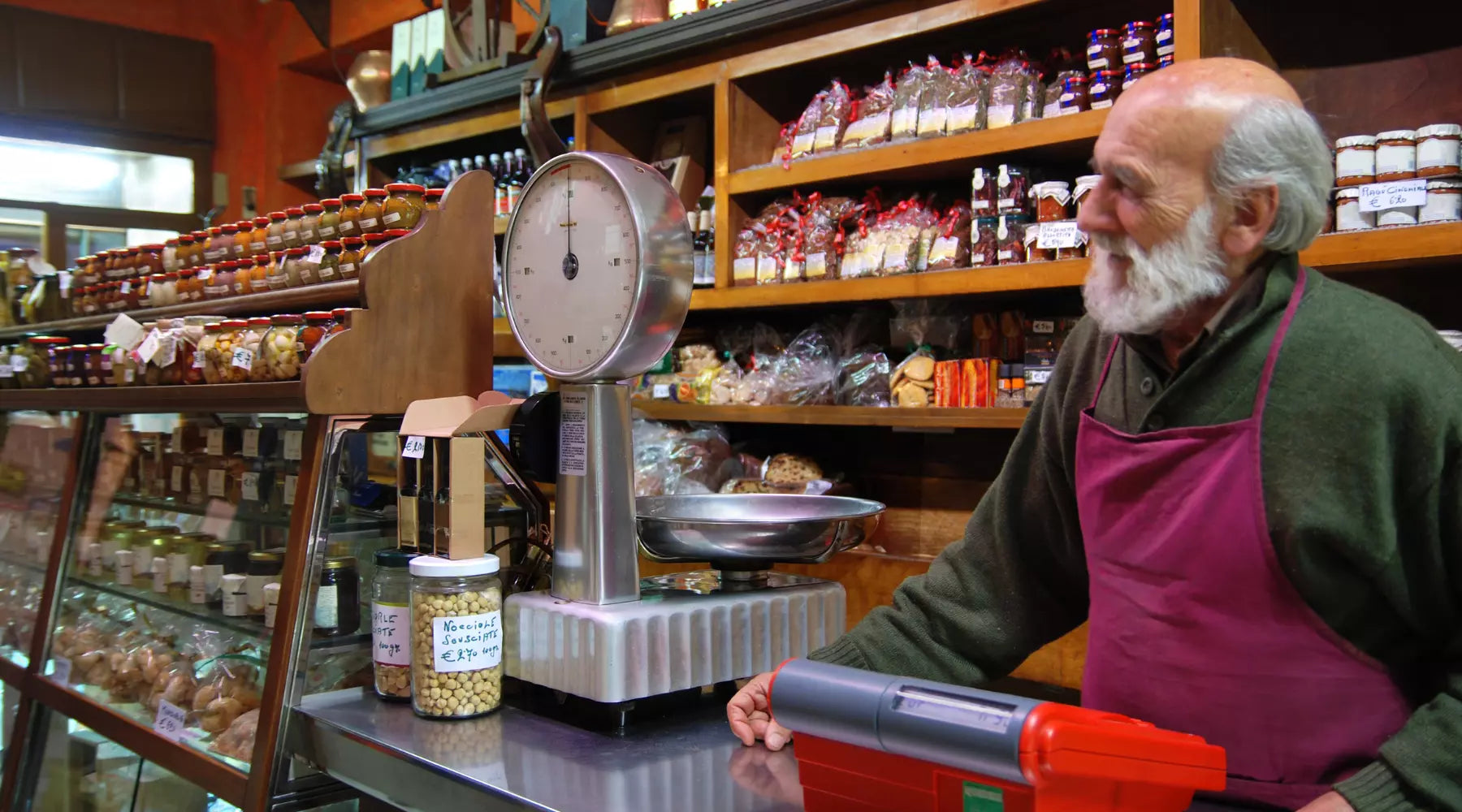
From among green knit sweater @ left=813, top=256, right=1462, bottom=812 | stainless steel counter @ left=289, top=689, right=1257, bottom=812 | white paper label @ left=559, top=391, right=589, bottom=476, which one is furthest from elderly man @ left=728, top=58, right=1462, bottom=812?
white paper label @ left=559, top=391, right=589, bottom=476

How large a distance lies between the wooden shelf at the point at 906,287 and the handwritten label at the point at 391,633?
88cm

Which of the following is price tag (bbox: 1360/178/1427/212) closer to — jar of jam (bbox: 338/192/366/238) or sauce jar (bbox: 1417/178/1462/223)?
sauce jar (bbox: 1417/178/1462/223)

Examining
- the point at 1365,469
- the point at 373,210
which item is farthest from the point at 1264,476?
the point at 373,210

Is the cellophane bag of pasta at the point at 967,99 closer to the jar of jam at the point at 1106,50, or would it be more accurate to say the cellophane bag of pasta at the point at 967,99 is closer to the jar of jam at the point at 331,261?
the jar of jam at the point at 1106,50

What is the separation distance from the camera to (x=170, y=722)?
2041 mm

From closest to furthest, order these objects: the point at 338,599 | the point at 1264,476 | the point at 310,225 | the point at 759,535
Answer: the point at 1264,476, the point at 759,535, the point at 338,599, the point at 310,225

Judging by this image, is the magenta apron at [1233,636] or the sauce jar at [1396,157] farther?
the sauce jar at [1396,157]

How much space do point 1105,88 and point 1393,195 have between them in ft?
2.09

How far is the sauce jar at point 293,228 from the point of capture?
217 centimetres

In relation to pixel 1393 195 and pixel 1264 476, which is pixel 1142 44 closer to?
pixel 1393 195

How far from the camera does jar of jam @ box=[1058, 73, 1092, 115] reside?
245 cm

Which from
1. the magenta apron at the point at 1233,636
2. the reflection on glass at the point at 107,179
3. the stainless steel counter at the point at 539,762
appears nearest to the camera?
the magenta apron at the point at 1233,636

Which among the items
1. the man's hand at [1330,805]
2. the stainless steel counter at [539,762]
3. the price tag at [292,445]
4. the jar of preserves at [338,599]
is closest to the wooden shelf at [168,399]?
the price tag at [292,445]

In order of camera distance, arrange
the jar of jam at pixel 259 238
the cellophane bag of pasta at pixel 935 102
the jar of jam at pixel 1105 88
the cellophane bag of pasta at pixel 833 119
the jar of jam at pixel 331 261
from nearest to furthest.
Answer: the jar of jam at pixel 331 261 → the jar of jam at pixel 259 238 → the jar of jam at pixel 1105 88 → the cellophane bag of pasta at pixel 935 102 → the cellophane bag of pasta at pixel 833 119
